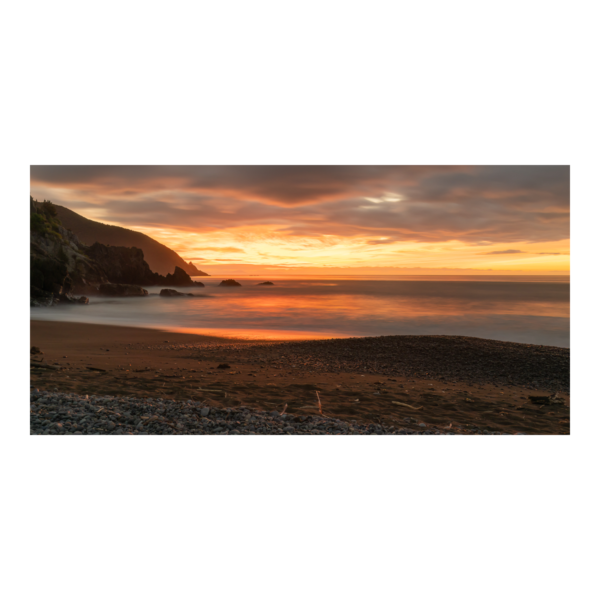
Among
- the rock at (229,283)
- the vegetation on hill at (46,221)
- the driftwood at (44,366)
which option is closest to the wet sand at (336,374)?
the driftwood at (44,366)

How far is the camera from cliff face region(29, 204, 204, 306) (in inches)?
209

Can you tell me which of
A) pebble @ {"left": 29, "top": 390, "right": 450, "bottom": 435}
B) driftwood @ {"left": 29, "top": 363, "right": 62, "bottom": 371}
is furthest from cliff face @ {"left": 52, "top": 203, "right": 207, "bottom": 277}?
pebble @ {"left": 29, "top": 390, "right": 450, "bottom": 435}

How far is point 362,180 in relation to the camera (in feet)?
17.3

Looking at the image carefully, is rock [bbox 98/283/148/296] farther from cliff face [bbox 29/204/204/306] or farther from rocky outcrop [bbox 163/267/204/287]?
rocky outcrop [bbox 163/267/204/287]

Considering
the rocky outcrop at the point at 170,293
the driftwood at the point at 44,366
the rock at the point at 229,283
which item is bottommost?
the driftwood at the point at 44,366

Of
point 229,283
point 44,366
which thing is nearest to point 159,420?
point 44,366

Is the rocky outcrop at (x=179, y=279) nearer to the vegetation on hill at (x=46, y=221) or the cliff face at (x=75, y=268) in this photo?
the cliff face at (x=75, y=268)

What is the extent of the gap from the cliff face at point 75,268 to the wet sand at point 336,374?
582 millimetres

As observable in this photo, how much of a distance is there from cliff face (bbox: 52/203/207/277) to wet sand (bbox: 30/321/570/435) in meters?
1.30

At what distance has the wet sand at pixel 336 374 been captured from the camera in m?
4.54

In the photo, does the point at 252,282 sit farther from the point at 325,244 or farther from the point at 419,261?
the point at 419,261

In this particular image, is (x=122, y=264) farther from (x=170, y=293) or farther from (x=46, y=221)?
(x=46, y=221)

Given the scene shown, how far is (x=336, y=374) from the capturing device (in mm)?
5887
